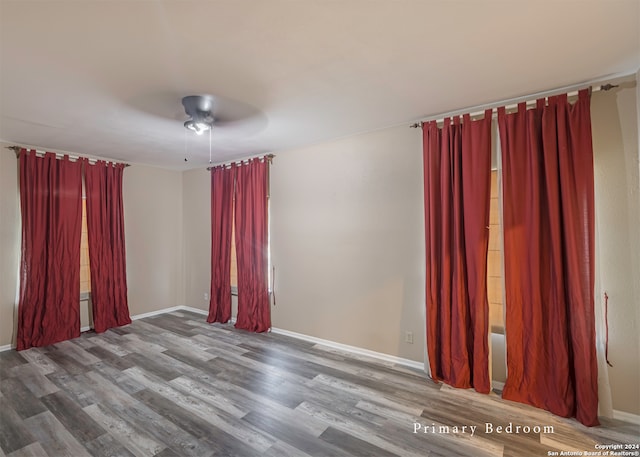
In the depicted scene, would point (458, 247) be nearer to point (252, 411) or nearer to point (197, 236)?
point (252, 411)

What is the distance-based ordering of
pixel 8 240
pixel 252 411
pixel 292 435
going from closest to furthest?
pixel 292 435 < pixel 252 411 < pixel 8 240

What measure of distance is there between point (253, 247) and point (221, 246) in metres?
0.70

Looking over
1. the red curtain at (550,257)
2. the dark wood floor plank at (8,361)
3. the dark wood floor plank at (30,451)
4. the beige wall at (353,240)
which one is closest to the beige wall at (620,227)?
the red curtain at (550,257)

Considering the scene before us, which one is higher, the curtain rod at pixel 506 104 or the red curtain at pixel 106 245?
the curtain rod at pixel 506 104

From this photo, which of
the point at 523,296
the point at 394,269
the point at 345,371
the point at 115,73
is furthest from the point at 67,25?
the point at 523,296

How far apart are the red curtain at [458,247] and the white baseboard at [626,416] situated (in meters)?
0.84

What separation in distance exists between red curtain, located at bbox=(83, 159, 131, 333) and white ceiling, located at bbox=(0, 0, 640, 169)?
140cm

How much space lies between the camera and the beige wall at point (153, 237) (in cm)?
477

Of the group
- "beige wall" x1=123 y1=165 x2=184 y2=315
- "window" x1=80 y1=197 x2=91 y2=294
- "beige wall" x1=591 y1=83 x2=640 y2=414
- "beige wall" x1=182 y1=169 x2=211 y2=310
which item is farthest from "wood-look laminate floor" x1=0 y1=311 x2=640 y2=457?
"beige wall" x1=182 y1=169 x2=211 y2=310

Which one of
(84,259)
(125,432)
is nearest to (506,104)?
(125,432)

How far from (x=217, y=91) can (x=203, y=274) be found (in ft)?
11.9

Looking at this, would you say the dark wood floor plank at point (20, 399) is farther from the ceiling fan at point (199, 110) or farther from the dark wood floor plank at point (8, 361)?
the ceiling fan at point (199, 110)

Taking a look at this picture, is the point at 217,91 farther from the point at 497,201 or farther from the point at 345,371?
the point at 345,371

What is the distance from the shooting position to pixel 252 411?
7.70 ft
